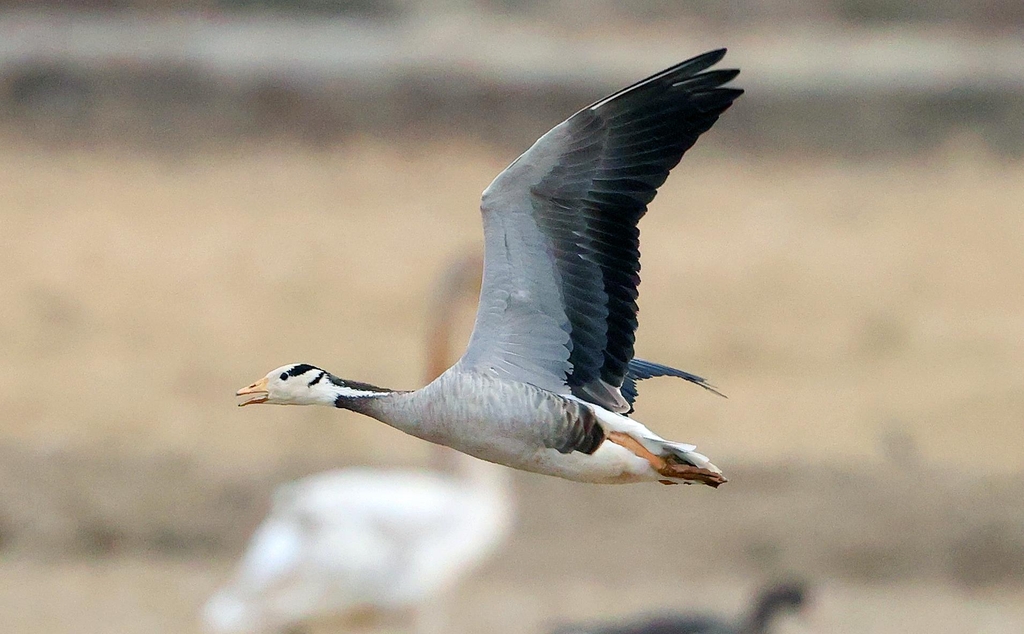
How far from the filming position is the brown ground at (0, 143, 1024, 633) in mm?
10320

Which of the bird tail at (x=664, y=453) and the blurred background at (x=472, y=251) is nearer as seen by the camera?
the bird tail at (x=664, y=453)

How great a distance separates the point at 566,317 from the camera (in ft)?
16.6

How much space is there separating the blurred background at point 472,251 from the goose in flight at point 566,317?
4.71 meters

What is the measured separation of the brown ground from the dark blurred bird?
1.56 m

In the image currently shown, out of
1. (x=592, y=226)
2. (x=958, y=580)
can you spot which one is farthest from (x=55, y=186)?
(x=592, y=226)

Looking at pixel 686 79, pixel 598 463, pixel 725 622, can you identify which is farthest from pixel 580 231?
pixel 725 622

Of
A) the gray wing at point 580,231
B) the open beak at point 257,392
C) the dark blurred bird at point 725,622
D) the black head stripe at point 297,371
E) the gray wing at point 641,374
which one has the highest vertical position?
the gray wing at point 580,231

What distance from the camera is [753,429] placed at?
40.5 ft

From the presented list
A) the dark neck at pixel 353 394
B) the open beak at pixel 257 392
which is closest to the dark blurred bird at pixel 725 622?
the dark neck at pixel 353 394

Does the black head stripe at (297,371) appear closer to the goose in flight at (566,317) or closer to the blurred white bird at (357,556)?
the goose in flight at (566,317)

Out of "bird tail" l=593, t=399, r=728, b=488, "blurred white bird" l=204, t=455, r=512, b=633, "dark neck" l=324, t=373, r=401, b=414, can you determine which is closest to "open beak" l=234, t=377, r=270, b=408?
"dark neck" l=324, t=373, r=401, b=414

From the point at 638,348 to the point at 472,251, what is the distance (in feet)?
7.21

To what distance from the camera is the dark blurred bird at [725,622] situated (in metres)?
7.59

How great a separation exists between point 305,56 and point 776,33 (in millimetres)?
7054
